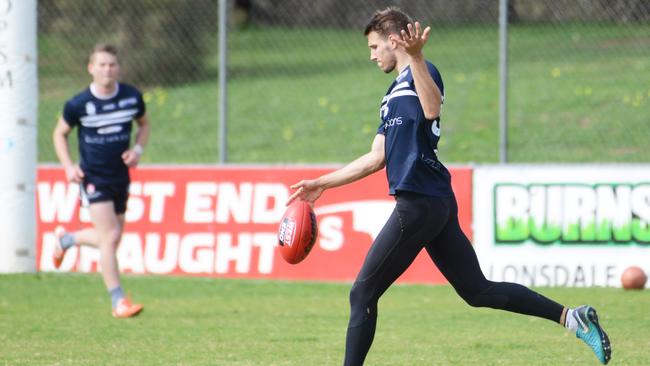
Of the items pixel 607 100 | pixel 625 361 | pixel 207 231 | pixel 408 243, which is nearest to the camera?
pixel 408 243

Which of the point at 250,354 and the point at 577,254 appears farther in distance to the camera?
the point at 577,254

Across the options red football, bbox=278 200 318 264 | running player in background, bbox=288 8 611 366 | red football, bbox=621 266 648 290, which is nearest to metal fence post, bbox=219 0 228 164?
red football, bbox=621 266 648 290

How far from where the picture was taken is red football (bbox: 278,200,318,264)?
6.49 m

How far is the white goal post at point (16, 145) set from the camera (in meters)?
12.2

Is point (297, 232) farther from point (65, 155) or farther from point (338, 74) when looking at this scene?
point (338, 74)

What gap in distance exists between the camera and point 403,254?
6.13 meters

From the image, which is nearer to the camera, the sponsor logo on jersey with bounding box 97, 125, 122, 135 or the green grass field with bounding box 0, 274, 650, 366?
the green grass field with bounding box 0, 274, 650, 366

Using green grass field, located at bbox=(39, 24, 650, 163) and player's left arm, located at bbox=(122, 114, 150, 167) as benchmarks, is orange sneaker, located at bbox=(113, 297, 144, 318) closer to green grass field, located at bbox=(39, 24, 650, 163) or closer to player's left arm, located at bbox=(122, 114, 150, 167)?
player's left arm, located at bbox=(122, 114, 150, 167)

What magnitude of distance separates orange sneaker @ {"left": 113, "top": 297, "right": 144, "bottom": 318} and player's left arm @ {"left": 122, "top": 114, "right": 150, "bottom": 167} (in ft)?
3.81

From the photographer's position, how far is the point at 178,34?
15.0 meters

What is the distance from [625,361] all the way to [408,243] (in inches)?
76.0

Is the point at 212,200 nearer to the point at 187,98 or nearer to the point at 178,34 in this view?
the point at 178,34

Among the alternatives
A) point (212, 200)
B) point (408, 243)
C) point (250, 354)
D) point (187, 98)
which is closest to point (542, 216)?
point (212, 200)

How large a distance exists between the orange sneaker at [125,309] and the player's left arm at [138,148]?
1162mm
